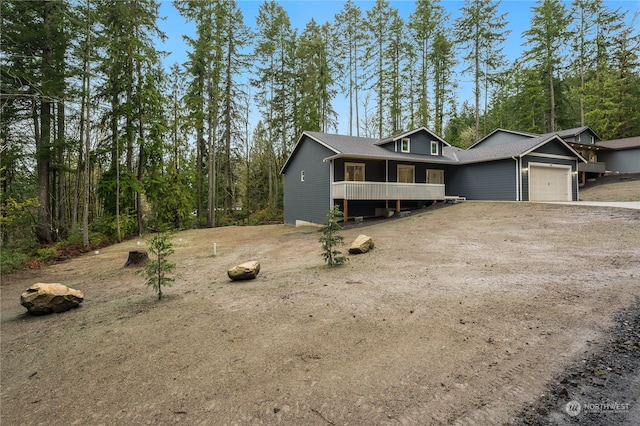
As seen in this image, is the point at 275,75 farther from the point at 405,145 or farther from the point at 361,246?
the point at 361,246

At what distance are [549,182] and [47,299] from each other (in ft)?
69.5

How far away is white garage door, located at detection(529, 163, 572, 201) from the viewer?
15.6 meters

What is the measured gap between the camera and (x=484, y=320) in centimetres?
336

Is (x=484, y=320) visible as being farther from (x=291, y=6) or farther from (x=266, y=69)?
(x=291, y=6)

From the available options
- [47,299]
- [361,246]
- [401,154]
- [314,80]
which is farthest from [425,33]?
[47,299]

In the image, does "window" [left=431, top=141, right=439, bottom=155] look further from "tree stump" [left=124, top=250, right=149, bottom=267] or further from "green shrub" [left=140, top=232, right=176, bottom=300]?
"green shrub" [left=140, top=232, right=176, bottom=300]

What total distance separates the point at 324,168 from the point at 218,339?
12633mm

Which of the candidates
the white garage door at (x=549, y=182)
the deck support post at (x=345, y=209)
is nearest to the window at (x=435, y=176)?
the white garage door at (x=549, y=182)

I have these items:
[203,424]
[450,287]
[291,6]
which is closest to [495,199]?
[450,287]

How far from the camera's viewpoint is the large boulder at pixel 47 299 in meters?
4.62

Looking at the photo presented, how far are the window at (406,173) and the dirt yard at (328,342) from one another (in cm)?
1075

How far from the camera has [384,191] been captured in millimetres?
14703

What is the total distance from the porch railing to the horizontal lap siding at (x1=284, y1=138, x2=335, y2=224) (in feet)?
3.84

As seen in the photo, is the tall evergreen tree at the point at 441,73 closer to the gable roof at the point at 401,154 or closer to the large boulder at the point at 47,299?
the gable roof at the point at 401,154
